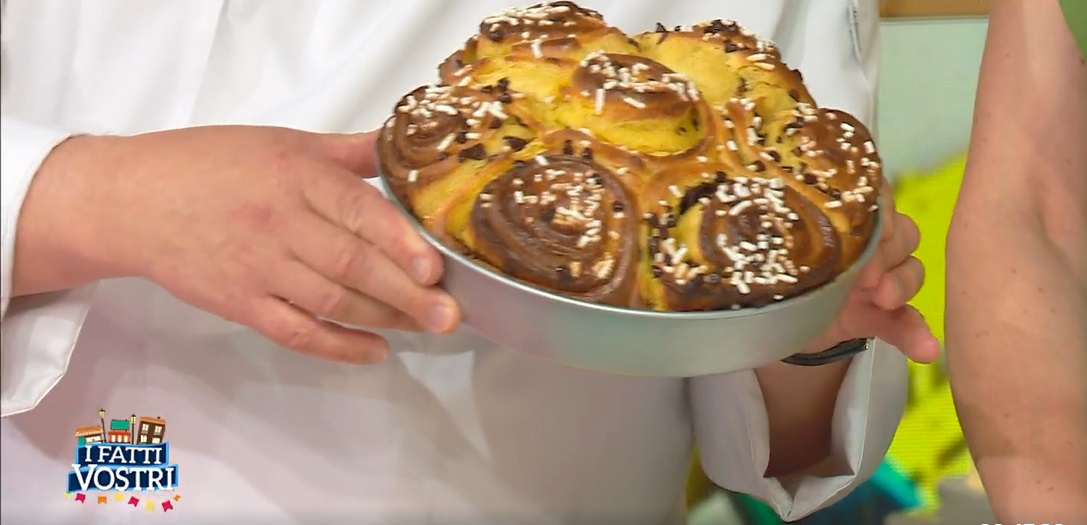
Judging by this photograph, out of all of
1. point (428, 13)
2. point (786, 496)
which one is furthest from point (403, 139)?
point (786, 496)

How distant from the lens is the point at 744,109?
2.12ft

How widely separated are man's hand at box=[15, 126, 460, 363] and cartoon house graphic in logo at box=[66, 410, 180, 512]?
0.80 feet

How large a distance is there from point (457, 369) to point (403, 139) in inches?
12.9

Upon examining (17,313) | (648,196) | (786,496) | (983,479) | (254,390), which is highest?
(648,196)

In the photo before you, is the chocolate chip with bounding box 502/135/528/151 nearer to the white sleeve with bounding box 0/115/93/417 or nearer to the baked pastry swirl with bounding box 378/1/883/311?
the baked pastry swirl with bounding box 378/1/883/311

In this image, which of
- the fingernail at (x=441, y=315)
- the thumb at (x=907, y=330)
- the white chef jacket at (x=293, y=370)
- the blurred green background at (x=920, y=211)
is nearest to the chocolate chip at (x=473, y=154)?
the fingernail at (x=441, y=315)

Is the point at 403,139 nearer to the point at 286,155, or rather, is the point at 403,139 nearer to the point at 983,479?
the point at 286,155

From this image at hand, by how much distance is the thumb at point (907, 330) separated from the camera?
2.42ft

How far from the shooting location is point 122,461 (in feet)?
2.80

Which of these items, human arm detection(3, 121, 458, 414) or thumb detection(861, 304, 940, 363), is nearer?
human arm detection(3, 121, 458, 414)

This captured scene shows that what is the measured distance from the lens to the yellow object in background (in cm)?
114

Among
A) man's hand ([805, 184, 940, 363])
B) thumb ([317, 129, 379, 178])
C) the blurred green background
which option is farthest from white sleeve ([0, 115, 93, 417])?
the blurred green background

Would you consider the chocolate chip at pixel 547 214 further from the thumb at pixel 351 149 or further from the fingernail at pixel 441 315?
the thumb at pixel 351 149

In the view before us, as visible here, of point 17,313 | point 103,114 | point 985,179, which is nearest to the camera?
point 17,313
